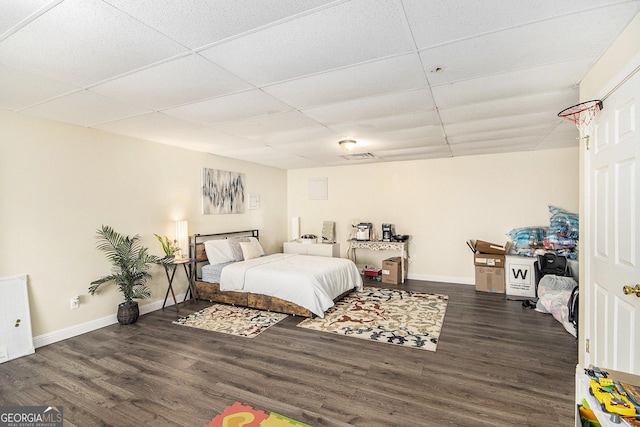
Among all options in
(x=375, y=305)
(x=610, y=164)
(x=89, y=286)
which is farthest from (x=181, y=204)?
(x=610, y=164)

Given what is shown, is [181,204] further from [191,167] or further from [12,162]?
[12,162]

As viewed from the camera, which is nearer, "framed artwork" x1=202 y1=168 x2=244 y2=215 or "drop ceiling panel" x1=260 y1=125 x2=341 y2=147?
"drop ceiling panel" x1=260 y1=125 x2=341 y2=147

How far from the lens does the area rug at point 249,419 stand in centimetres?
201

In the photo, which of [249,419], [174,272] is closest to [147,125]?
[174,272]

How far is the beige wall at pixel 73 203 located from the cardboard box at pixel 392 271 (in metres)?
3.76

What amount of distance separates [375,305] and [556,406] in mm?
2539

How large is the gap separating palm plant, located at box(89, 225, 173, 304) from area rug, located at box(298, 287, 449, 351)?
2.28 meters

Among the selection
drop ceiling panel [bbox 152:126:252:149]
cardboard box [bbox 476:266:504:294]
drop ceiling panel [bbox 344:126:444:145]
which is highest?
drop ceiling panel [bbox 344:126:444:145]

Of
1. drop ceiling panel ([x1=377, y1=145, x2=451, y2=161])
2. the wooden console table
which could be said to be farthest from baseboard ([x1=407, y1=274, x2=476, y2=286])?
drop ceiling panel ([x1=377, y1=145, x2=451, y2=161])

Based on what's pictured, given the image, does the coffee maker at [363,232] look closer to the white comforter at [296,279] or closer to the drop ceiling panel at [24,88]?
the white comforter at [296,279]

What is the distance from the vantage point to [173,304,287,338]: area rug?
369 cm

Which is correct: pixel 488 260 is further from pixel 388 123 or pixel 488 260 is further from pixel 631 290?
pixel 631 290

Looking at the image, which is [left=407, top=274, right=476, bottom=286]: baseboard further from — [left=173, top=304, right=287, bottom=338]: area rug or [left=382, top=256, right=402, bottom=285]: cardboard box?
[left=173, top=304, right=287, bottom=338]: area rug

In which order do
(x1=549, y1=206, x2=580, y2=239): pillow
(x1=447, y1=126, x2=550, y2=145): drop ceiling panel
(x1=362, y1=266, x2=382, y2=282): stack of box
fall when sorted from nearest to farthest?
(x1=447, y1=126, x2=550, y2=145): drop ceiling panel
(x1=549, y1=206, x2=580, y2=239): pillow
(x1=362, y1=266, x2=382, y2=282): stack of box
